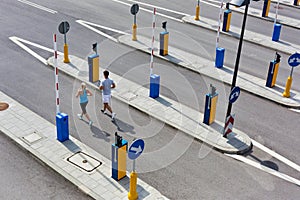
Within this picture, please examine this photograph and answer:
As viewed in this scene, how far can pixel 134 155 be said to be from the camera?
10633 millimetres

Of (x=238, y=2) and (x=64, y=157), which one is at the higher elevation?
(x=238, y=2)

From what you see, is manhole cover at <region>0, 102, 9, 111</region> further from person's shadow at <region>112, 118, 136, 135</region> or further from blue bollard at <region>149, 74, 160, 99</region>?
blue bollard at <region>149, 74, 160, 99</region>

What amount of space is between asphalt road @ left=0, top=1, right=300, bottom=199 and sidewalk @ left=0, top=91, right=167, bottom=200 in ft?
1.45

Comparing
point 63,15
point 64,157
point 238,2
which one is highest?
point 238,2

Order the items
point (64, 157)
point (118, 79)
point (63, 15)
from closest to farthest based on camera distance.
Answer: point (64, 157), point (118, 79), point (63, 15)

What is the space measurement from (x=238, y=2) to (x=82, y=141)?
271 inches

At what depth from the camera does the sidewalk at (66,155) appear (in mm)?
11672

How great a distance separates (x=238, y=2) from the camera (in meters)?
13.4

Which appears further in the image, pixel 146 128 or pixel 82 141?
pixel 146 128

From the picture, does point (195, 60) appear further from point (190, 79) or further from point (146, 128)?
point (146, 128)

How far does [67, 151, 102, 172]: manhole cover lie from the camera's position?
1252 centimetres

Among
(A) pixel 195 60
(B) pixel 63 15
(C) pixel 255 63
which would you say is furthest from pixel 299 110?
(B) pixel 63 15

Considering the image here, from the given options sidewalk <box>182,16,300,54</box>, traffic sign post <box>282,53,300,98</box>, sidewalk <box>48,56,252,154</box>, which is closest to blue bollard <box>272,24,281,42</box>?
sidewalk <box>182,16,300,54</box>

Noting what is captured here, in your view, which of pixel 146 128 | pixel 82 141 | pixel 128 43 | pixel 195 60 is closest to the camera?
pixel 82 141
